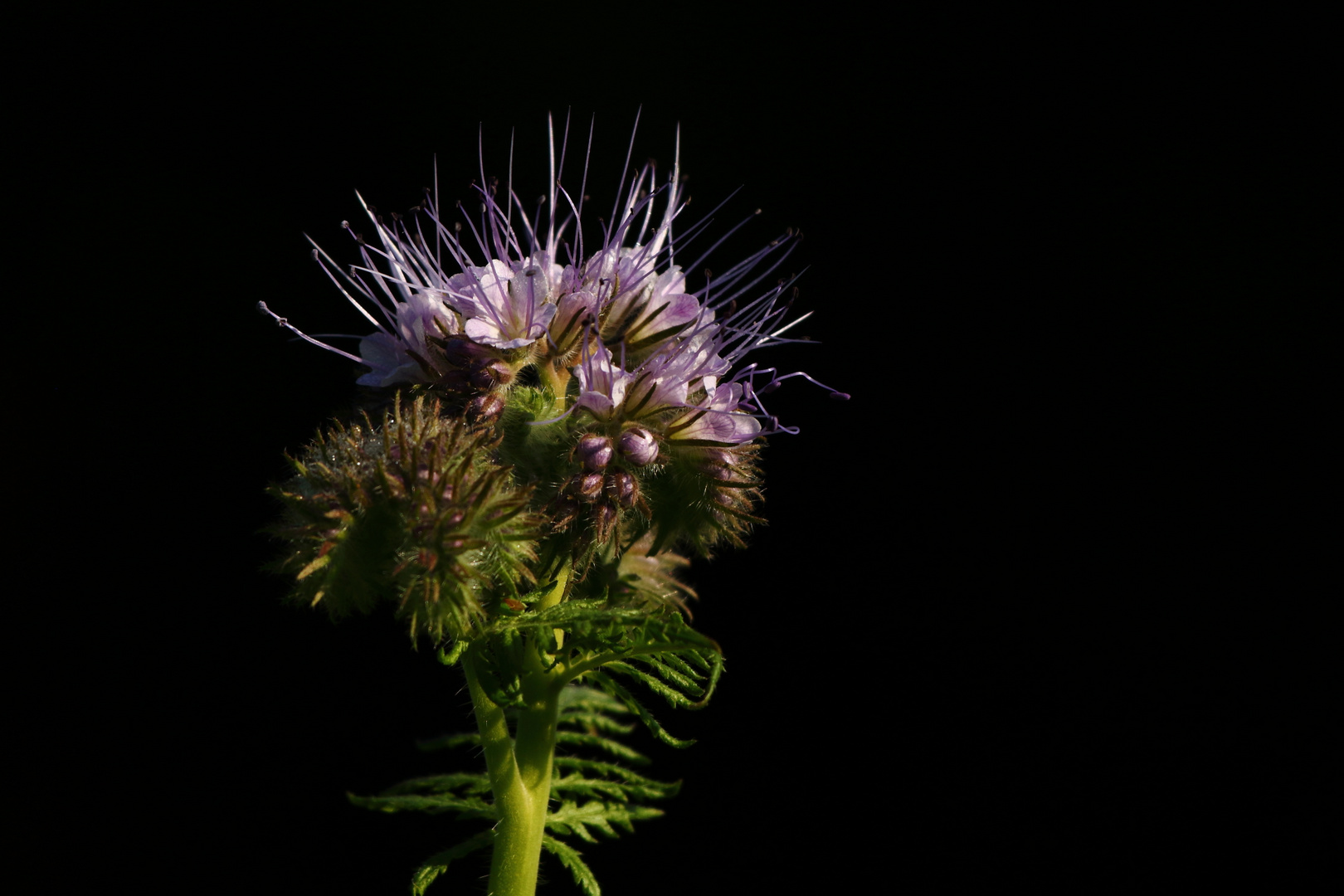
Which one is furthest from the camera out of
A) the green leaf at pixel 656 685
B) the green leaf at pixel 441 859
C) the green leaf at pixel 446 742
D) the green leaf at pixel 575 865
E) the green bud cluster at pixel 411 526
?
the green leaf at pixel 446 742

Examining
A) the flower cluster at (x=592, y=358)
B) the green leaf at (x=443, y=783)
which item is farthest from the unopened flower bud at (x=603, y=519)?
the green leaf at (x=443, y=783)

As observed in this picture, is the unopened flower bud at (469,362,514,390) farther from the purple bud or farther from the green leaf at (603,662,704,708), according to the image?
the green leaf at (603,662,704,708)

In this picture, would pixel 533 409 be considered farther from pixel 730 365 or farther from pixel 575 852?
pixel 575 852

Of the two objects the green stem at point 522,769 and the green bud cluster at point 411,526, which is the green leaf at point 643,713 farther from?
the green bud cluster at point 411,526

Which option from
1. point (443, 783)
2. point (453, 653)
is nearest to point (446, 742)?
point (443, 783)

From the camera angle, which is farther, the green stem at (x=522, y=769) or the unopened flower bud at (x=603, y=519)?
the green stem at (x=522, y=769)

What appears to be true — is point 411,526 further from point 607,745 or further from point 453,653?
point 607,745
